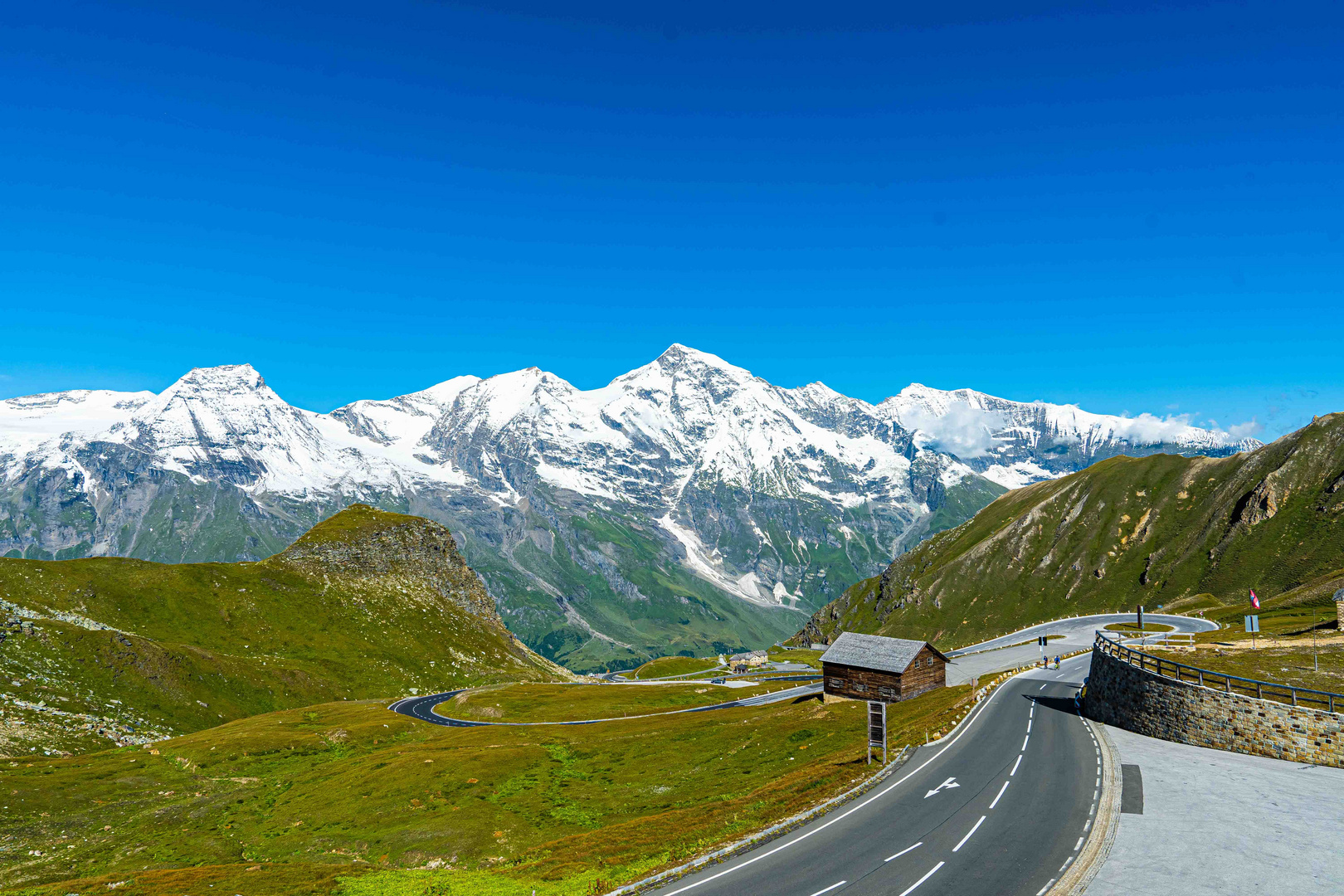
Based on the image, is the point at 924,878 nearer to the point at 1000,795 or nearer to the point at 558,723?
the point at 1000,795

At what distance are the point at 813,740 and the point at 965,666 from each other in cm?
6601

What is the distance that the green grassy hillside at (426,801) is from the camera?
43.8 m

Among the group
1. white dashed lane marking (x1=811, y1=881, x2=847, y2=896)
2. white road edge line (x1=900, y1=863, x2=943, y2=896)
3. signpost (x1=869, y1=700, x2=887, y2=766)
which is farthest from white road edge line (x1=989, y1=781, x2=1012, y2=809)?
white dashed lane marking (x1=811, y1=881, x2=847, y2=896)

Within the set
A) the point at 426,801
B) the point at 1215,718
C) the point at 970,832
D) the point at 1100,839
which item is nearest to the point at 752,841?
the point at 970,832

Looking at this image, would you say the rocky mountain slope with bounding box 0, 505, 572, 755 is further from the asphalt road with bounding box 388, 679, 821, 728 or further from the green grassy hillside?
the asphalt road with bounding box 388, 679, 821, 728

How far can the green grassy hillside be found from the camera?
43844 mm

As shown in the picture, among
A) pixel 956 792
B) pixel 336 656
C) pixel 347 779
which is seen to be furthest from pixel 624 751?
pixel 336 656

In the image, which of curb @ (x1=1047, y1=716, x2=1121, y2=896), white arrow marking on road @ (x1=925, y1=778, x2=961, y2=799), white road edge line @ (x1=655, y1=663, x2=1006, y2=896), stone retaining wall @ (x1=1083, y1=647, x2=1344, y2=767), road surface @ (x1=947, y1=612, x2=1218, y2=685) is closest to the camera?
curb @ (x1=1047, y1=716, x2=1121, y2=896)

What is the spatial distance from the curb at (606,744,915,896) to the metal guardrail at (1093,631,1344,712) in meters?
24.8

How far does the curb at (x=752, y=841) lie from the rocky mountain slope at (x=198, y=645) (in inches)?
3435

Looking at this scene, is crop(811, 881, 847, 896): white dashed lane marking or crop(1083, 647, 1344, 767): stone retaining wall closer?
crop(811, 881, 847, 896): white dashed lane marking

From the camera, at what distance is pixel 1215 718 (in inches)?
2072

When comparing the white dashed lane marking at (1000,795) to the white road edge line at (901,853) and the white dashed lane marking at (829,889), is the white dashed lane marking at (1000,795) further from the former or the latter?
the white dashed lane marking at (829,889)

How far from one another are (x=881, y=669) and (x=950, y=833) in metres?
58.7
